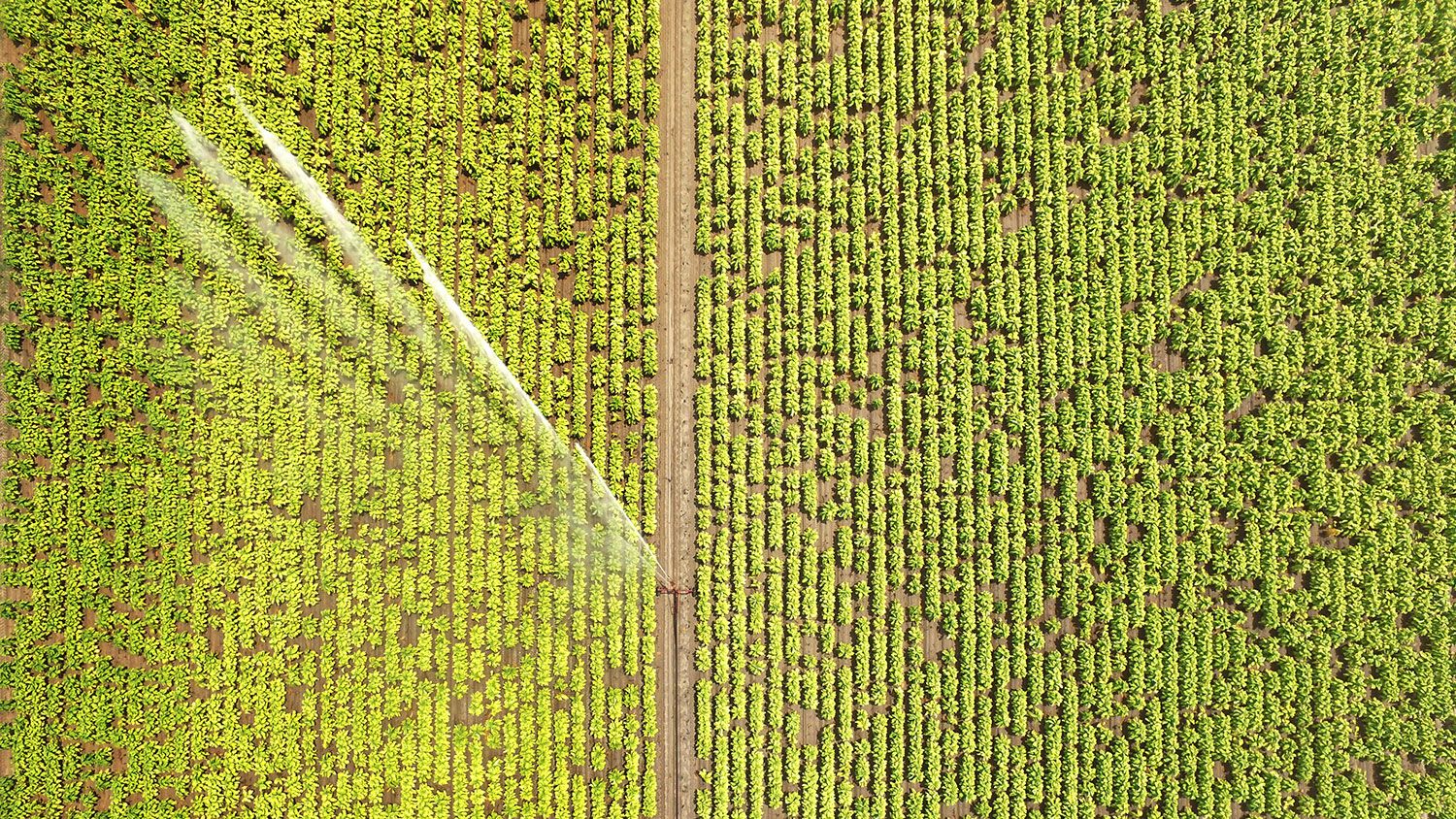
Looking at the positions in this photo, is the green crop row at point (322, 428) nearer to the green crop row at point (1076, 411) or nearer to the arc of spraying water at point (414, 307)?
the arc of spraying water at point (414, 307)

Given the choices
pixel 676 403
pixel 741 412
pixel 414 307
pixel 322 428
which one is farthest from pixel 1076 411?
pixel 322 428

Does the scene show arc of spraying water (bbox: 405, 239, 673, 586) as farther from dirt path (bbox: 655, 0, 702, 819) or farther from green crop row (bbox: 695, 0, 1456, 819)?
green crop row (bbox: 695, 0, 1456, 819)

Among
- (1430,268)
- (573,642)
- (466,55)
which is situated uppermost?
(466,55)

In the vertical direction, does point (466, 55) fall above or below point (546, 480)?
above

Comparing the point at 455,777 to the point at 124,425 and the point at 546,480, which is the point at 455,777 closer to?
the point at 546,480

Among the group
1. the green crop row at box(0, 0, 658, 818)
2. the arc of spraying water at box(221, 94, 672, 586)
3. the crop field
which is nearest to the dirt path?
the crop field

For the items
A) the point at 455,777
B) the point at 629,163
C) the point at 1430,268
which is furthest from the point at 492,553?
the point at 1430,268
